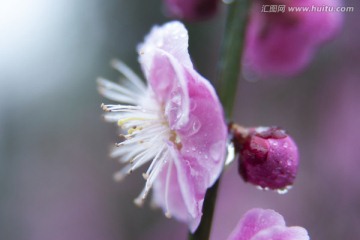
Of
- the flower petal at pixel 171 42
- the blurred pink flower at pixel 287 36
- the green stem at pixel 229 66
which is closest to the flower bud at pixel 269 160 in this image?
the green stem at pixel 229 66

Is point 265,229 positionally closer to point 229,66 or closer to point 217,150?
point 217,150

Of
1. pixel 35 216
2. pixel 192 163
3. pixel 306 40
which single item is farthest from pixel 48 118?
pixel 192 163

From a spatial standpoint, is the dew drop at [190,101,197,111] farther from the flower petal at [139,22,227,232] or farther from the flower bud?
the flower bud

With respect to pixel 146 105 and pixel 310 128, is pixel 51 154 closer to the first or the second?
pixel 310 128

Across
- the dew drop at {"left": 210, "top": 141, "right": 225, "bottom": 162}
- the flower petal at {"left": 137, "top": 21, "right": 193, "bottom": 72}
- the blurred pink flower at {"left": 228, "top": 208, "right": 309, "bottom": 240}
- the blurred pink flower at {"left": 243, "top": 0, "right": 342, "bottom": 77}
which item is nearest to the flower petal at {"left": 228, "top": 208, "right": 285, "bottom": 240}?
the blurred pink flower at {"left": 228, "top": 208, "right": 309, "bottom": 240}

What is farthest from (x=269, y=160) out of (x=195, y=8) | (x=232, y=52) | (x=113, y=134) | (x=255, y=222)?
(x=113, y=134)
